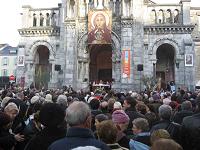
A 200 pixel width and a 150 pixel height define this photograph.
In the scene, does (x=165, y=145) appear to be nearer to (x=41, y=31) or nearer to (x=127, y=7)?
(x=127, y=7)

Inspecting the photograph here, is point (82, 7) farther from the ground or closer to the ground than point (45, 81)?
farther from the ground

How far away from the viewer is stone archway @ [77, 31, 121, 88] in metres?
36.5

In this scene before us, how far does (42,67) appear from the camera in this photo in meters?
41.9

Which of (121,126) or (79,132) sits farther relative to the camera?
(121,126)

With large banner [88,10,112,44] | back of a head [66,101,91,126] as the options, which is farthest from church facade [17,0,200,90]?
back of a head [66,101,91,126]

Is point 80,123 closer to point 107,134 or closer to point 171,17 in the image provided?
point 107,134

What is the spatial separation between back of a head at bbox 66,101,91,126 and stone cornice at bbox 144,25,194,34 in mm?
33037

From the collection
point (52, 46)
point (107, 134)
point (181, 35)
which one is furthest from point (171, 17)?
point (107, 134)

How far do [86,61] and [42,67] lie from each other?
7.04 m

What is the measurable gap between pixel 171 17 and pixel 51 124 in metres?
34.5

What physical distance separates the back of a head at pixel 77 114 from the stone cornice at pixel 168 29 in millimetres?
33037

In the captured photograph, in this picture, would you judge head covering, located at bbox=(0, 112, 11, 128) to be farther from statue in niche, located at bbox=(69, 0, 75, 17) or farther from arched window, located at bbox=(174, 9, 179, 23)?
arched window, located at bbox=(174, 9, 179, 23)

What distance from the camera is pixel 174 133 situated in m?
6.70


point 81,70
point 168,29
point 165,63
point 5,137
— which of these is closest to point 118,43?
point 81,70
